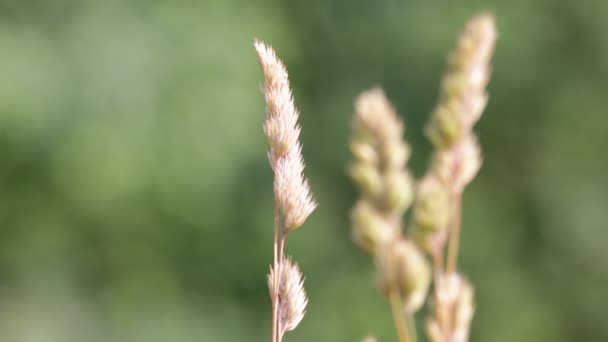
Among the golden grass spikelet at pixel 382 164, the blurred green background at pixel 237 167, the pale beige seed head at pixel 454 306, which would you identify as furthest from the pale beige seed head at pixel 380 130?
the blurred green background at pixel 237 167

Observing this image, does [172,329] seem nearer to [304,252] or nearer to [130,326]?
[130,326]

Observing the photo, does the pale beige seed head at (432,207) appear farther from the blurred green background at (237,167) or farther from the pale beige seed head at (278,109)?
the blurred green background at (237,167)

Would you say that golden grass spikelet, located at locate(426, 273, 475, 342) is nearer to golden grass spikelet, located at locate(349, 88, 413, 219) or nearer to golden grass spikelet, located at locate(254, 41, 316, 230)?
golden grass spikelet, located at locate(349, 88, 413, 219)

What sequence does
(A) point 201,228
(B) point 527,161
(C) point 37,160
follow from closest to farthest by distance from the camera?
(C) point 37,160
(A) point 201,228
(B) point 527,161

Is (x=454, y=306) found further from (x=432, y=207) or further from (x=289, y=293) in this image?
(x=289, y=293)

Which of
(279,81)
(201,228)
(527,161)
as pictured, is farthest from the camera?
(527,161)

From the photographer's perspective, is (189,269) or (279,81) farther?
(189,269)

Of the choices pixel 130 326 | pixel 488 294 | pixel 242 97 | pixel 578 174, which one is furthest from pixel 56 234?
pixel 578 174
